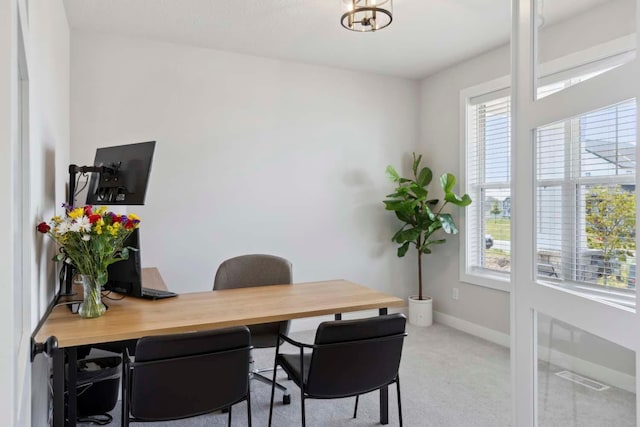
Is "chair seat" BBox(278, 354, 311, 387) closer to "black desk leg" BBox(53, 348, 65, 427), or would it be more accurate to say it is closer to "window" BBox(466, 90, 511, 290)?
"black desk leg" BBox(53, 348, 65, 427)

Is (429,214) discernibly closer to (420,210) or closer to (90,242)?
(420,210)

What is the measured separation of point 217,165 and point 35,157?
226cm

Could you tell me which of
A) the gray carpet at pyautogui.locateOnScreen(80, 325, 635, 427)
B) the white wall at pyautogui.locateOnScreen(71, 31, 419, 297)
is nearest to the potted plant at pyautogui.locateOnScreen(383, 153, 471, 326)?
the white wall at pyautogui.locateOnScreen(71, 31, 419, 297)

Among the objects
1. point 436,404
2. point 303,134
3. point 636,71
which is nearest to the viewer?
point 636,71

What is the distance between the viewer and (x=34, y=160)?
5.41ft

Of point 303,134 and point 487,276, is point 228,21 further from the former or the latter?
point 487,276

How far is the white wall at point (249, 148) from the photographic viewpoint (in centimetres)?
359

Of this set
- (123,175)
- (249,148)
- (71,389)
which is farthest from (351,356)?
(249,148)

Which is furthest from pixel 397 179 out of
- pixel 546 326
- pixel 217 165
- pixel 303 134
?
pixel 546 326

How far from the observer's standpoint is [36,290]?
1688 millimetres

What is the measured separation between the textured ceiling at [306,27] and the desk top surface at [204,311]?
2.00 m

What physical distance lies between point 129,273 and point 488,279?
312cm

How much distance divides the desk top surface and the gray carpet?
747 millimetres

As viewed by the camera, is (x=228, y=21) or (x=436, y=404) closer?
(x=436, y=404)
